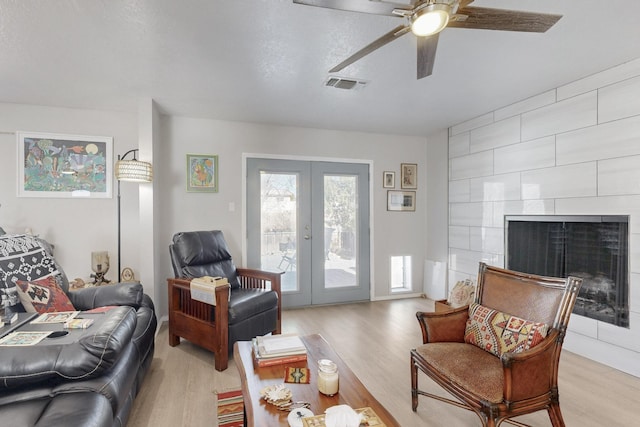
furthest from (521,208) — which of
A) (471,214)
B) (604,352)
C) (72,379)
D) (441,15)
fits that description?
(72,379)

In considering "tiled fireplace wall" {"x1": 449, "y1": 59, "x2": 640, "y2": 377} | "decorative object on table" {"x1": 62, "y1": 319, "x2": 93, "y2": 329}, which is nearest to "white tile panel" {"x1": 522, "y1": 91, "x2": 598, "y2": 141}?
"tiled fireplace wall" {"x1": 449, "y1": 59, "x2": 640, "y2": 377}

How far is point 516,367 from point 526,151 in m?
2.60

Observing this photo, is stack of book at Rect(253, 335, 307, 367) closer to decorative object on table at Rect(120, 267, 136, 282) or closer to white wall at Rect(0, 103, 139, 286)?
decorative object on table at Rect(120, 267, 136, 282)

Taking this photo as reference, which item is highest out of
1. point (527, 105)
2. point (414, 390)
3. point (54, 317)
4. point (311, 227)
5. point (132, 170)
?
point (527, 105)

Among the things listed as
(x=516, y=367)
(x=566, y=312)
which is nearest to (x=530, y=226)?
(x=566, y=312)

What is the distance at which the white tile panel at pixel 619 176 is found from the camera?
2.54 meters

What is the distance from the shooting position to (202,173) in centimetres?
396

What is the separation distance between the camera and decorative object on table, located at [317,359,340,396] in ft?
4.83

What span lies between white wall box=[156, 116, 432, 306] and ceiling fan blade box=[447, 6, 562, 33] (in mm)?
2960

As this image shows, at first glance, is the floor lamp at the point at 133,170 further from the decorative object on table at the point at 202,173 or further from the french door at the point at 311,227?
the french door at the point at 311,227

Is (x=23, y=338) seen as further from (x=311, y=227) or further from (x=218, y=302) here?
(x=311, y=227)

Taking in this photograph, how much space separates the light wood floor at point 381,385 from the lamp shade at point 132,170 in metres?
1.59

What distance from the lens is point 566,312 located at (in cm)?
167

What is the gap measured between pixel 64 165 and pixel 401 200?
423 cm
